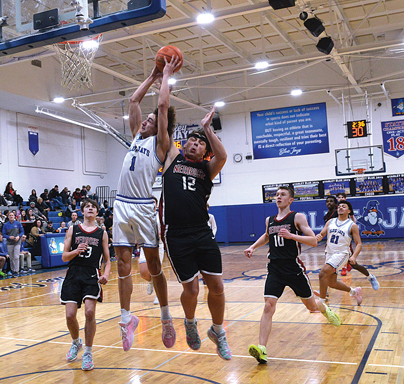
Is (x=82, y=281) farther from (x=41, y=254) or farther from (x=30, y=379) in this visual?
(x=41, y=254)

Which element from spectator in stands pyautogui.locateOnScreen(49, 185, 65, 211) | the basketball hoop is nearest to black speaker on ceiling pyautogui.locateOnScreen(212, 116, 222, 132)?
spectator in stands pyautogui.locateOnScreen(49, 185, 65, 211)

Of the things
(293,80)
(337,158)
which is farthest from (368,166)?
(293,80)

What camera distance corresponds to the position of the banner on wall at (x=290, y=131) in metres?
22.0

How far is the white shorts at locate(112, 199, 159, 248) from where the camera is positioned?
393 cm

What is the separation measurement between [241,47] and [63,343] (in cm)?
1619

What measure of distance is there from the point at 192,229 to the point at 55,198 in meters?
18.0

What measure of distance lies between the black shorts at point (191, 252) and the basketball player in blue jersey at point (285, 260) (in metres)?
→ 1.44

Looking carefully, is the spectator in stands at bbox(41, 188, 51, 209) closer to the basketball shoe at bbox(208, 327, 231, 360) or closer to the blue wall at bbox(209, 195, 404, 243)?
the blue wall at bbox(209, 195, 404, 243)

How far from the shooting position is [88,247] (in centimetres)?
530

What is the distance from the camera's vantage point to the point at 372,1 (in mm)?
15805

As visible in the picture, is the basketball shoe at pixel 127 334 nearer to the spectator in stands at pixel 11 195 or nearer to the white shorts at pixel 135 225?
the white shorts at pixel 135 225

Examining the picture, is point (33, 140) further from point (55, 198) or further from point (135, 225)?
point (135, 225)

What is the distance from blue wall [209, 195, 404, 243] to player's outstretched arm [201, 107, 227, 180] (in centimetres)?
1756

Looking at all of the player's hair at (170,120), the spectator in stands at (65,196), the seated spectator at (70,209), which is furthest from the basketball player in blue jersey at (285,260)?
the spectator in stands at (65,196)
